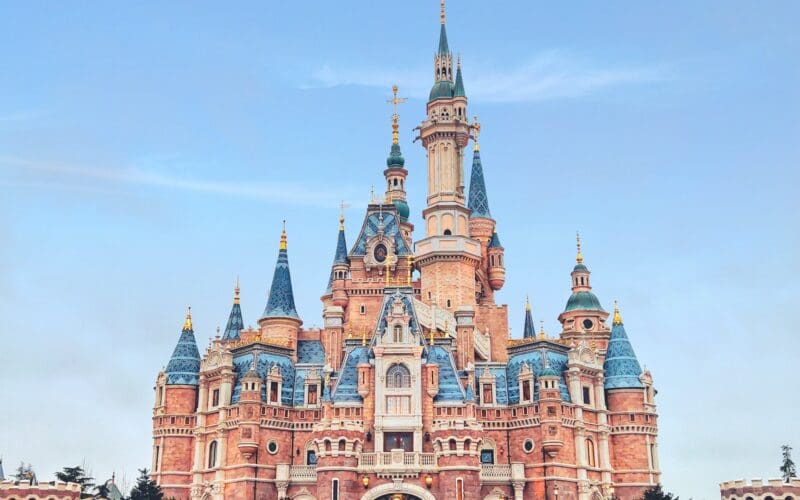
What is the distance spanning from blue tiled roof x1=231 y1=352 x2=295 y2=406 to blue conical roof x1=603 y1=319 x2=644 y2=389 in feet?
87.4

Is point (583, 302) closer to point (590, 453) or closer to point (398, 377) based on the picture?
point (590, 453)

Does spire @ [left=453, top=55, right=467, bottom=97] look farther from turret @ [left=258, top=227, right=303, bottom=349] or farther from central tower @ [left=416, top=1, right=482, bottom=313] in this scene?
turret @ [left=258, top=227, right=303, bottom=349]

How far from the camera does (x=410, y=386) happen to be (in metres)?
74.6

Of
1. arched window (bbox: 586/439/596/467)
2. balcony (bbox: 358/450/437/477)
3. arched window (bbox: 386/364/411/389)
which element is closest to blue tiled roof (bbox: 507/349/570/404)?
arched window (bbox: 586/439/596/467)

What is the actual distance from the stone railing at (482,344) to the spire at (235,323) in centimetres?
2306

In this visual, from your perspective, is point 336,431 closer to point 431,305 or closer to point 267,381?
point 267,381

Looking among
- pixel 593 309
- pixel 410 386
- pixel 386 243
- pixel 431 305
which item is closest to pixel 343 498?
pixel 410 386

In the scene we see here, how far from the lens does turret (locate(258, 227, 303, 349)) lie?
84.8 metres

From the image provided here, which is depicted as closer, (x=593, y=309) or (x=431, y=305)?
(x=431, y=305)

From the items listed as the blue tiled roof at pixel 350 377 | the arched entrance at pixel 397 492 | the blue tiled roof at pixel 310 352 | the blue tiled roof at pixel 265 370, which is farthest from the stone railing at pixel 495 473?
the blue tiled roof at pixel 310 352

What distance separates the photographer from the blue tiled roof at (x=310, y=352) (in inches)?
3300

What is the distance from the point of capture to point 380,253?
304ft

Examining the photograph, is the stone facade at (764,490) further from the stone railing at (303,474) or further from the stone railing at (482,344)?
the stone railing at (303,474)

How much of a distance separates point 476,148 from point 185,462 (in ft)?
156
